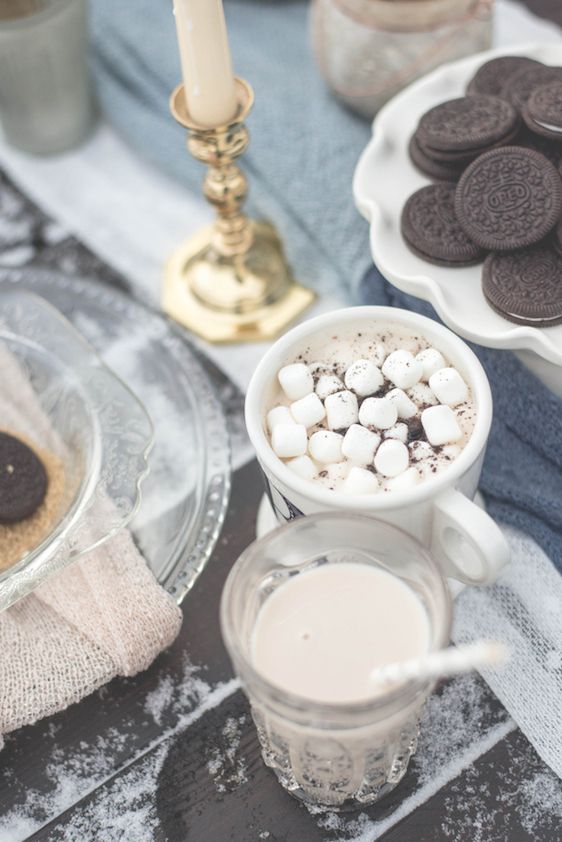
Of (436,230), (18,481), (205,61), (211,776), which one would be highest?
(205,61)

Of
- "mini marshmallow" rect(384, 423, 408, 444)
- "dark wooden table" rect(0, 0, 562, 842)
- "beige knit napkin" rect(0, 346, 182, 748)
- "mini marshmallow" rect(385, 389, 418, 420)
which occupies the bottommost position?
"dark wooden table" rect(0, 0, 562, 842)

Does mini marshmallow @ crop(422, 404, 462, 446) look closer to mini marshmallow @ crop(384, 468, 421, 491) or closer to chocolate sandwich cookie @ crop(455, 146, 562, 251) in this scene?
mini marshmallow @ crop(384, 468, 421, 491)

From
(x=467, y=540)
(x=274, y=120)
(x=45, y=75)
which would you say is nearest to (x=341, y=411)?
(x=467, y=540)

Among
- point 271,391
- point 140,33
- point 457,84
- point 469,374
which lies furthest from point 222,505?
point 140,33

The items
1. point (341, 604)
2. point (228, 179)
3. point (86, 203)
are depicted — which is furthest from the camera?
point (86, 203)

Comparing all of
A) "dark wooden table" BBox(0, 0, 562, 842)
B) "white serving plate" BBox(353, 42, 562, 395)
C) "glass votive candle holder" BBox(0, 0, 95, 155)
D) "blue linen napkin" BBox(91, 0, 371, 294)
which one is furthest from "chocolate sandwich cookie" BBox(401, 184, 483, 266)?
"glass votive candle holder" BBox(0, 0, 95, 155)

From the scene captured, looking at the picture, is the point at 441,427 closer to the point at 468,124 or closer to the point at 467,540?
the point at 467,540

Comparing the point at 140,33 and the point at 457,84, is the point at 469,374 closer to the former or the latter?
the point at 457,84
